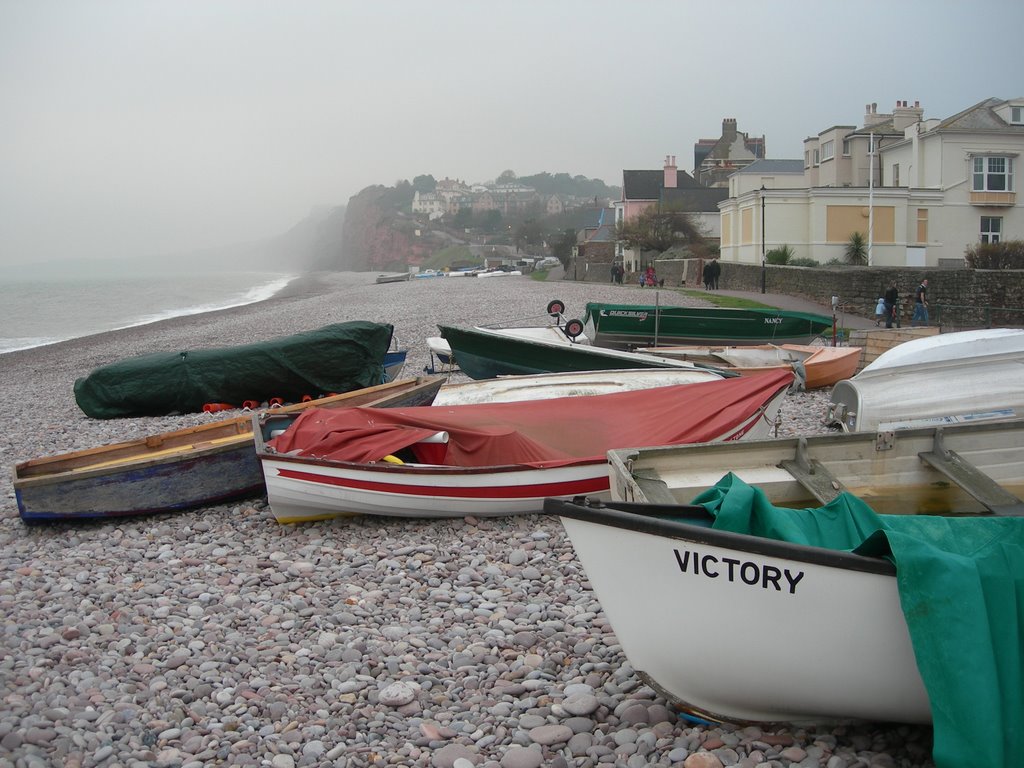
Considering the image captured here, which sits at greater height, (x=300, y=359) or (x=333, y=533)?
(x=300, y=359)

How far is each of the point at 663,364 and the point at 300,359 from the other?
6445 millimetres

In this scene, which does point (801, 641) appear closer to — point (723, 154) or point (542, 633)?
point (542, 633)

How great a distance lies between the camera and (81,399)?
15891 mm

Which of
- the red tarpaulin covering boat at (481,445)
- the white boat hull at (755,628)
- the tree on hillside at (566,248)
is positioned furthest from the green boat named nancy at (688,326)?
the tree on hillside at (566,248)

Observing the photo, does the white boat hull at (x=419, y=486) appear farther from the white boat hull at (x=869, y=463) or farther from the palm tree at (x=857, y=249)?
the palm tree at (x=857, y=249)

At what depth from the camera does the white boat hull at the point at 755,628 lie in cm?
400

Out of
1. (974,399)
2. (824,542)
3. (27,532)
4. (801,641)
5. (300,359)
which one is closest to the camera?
(801,641)

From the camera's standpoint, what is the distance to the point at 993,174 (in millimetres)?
39750

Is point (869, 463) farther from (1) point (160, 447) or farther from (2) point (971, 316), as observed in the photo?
(2) point (971, 316)

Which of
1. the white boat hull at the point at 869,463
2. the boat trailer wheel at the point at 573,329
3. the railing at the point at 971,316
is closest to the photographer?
the white boat hull at the point at 869,463

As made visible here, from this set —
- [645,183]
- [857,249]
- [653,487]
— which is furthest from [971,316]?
[645,183]

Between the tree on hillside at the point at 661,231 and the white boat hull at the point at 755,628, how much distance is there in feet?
182

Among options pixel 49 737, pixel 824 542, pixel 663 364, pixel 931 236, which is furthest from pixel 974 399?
pixel 931 236

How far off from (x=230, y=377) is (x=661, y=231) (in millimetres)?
47161
